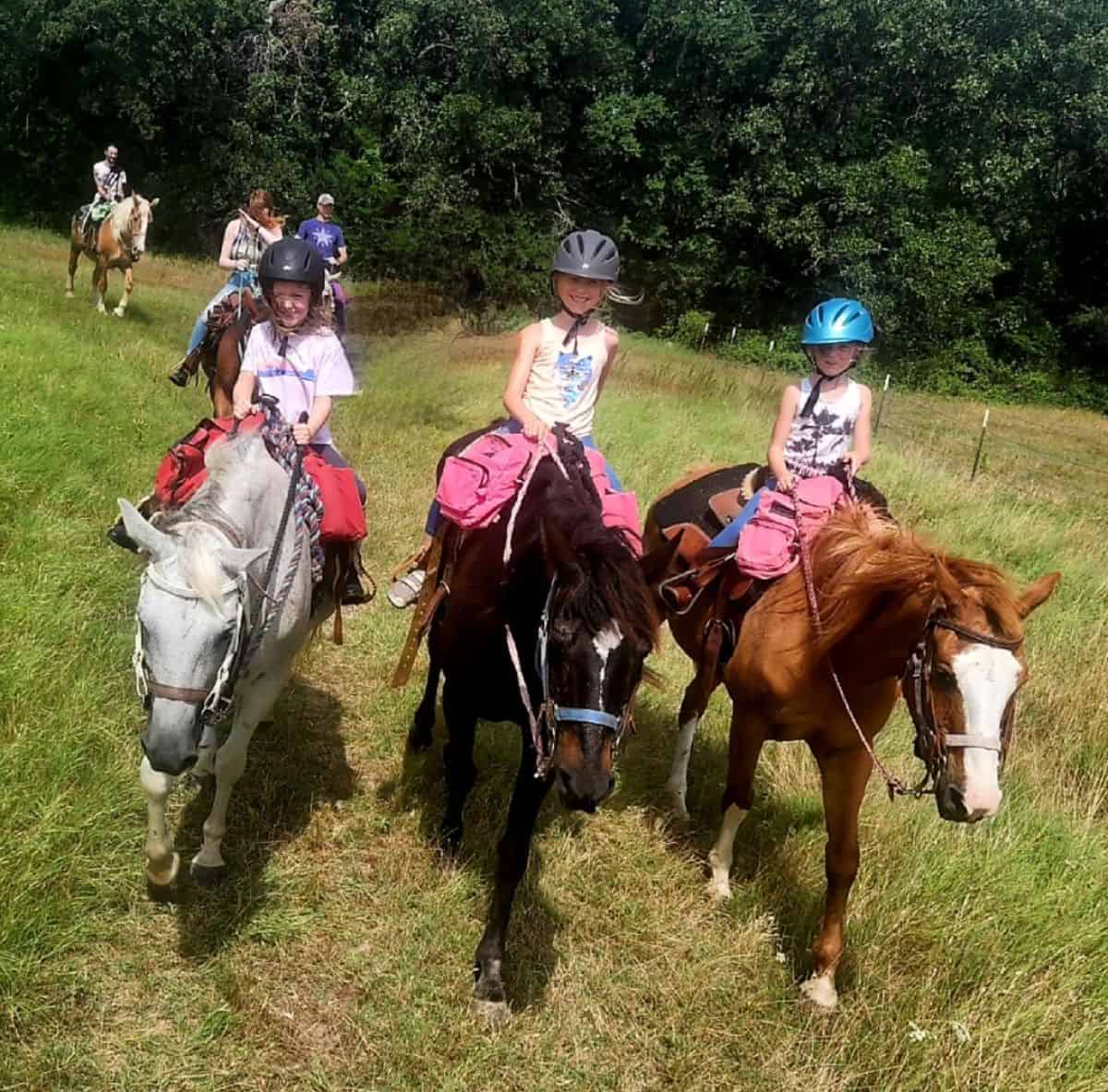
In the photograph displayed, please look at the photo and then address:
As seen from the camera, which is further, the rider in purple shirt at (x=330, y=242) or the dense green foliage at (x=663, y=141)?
the dense green foliage at (x=663, y=141)

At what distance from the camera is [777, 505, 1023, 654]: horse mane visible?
8.93ft

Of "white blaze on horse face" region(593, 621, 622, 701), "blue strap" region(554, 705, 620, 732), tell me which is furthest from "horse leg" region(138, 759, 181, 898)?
"white blaze on horse face" region(593, 621, 622, 701)

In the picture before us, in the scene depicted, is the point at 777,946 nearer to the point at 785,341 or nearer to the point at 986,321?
the point at 785,341

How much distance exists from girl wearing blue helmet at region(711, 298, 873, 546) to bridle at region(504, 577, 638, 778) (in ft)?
5.36

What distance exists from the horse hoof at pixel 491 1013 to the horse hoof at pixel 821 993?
118 centimetres

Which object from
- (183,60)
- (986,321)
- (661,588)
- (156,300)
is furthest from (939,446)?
(183,60)

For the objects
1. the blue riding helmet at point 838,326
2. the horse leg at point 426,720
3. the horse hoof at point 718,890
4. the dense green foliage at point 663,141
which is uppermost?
the dense green foliage at point 663,141

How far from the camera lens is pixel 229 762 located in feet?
11.2

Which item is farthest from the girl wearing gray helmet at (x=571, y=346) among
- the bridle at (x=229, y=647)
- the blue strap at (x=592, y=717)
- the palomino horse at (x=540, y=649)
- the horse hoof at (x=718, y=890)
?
the horse hoof at (x=718, y=890)

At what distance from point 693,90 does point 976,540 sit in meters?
27.6

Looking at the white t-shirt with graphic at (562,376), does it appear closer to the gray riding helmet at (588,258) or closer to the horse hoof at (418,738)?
the gray riding helmet at (588,258)

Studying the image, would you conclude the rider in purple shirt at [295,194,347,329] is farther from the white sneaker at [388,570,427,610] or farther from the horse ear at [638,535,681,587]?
the horse ear at [638,535,681,587]

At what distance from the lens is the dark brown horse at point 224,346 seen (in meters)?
6.72

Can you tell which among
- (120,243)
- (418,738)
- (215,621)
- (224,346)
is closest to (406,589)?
(418,738)
